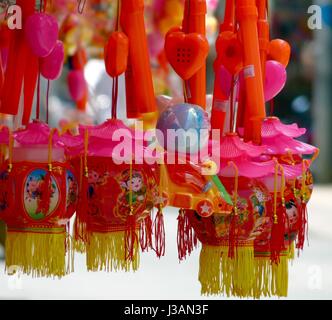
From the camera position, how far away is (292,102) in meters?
6.49

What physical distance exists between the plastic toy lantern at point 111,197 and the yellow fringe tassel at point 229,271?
86 mm

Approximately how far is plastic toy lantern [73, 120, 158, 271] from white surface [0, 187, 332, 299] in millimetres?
590

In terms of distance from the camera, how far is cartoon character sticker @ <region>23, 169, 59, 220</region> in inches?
41.8

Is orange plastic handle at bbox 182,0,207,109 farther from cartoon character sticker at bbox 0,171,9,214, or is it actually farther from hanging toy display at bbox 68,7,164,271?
cartoon character sticker at bbox 0,171,9,214

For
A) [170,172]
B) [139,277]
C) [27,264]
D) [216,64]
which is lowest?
[139,277]

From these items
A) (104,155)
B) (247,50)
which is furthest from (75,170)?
(247,50)

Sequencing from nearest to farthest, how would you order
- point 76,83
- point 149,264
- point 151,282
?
point 76,83 < point 151,282 < point 149,264

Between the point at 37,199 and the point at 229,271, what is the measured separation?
0.26m

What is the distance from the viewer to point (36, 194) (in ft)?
3.50

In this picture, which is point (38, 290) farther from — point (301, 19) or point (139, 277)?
point (301, 19)

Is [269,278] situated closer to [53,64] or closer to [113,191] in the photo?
[113,191]

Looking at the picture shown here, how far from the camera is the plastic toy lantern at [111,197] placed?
3.51 ft

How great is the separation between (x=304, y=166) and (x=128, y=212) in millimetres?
245

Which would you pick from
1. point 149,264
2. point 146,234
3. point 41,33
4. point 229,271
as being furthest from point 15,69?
point 149,264
